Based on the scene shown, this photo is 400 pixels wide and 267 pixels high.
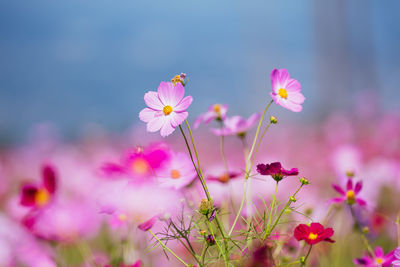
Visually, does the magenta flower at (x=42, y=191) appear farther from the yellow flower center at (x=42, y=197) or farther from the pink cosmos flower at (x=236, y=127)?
the pink cosmos flower at (x=236, y=127)

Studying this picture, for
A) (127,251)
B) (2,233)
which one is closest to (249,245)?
(127,251)

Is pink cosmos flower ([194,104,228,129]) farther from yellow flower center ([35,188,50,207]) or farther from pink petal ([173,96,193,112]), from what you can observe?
yellow flower center ([35,188,50,207])

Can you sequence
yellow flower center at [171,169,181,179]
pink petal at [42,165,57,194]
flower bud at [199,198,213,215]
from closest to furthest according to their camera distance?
flower bud at [199,198,213,215]
yellow flower center at [171,169,181,179]
pink petal at [42,165,57,194]

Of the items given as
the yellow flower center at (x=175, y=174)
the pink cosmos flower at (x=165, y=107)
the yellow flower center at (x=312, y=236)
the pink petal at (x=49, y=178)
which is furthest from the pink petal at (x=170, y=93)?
the pink petal at (x=49, y=178)

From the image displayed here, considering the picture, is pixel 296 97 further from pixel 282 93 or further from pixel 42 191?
pixel 42 191

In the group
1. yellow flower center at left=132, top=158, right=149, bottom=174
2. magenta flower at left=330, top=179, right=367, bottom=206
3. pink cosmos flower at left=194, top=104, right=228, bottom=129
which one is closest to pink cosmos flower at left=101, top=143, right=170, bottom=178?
yellow flower center at left=132, top=158, right=149, bottom=174
